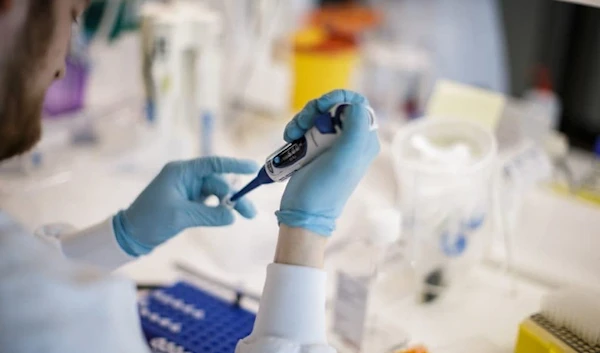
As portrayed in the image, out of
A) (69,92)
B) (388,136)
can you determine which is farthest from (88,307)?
(69,92)

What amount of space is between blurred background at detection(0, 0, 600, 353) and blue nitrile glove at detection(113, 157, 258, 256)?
0.21 meters

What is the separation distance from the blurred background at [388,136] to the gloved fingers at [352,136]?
23 cm

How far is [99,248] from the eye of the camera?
3.45ft

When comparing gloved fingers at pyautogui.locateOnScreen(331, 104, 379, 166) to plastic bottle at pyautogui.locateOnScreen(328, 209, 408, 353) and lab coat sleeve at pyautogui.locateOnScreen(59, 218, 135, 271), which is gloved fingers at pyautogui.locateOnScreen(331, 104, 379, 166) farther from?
lab coat sleeve at pyautogui.locateOnScreen(59, 218, 135, 271)

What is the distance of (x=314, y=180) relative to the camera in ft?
2.80

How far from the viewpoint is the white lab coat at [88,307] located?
0.73m

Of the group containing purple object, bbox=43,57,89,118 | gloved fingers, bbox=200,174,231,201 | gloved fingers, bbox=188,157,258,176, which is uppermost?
gloved fingers, bbox=188,157,258,176

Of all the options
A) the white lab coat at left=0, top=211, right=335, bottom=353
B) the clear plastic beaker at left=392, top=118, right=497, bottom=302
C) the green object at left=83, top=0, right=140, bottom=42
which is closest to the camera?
the white lab coat at left=0, top=211, right=335, bottom=353

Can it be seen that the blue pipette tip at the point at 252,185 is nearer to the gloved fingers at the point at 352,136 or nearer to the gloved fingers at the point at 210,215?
the gloved fingers at the point at 210,215

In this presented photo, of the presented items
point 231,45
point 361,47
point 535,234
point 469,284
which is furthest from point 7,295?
point 361,47

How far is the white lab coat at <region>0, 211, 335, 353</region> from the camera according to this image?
2.41 ft

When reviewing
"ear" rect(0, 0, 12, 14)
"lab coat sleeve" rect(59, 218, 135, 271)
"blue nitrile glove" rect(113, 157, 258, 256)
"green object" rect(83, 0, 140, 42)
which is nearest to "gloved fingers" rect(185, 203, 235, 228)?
"blue nitrile glove" rect(113, 157, 258, 256)

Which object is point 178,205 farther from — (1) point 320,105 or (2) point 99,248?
(1) point 320,105

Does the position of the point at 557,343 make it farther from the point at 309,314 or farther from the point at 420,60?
the point at 420,60
